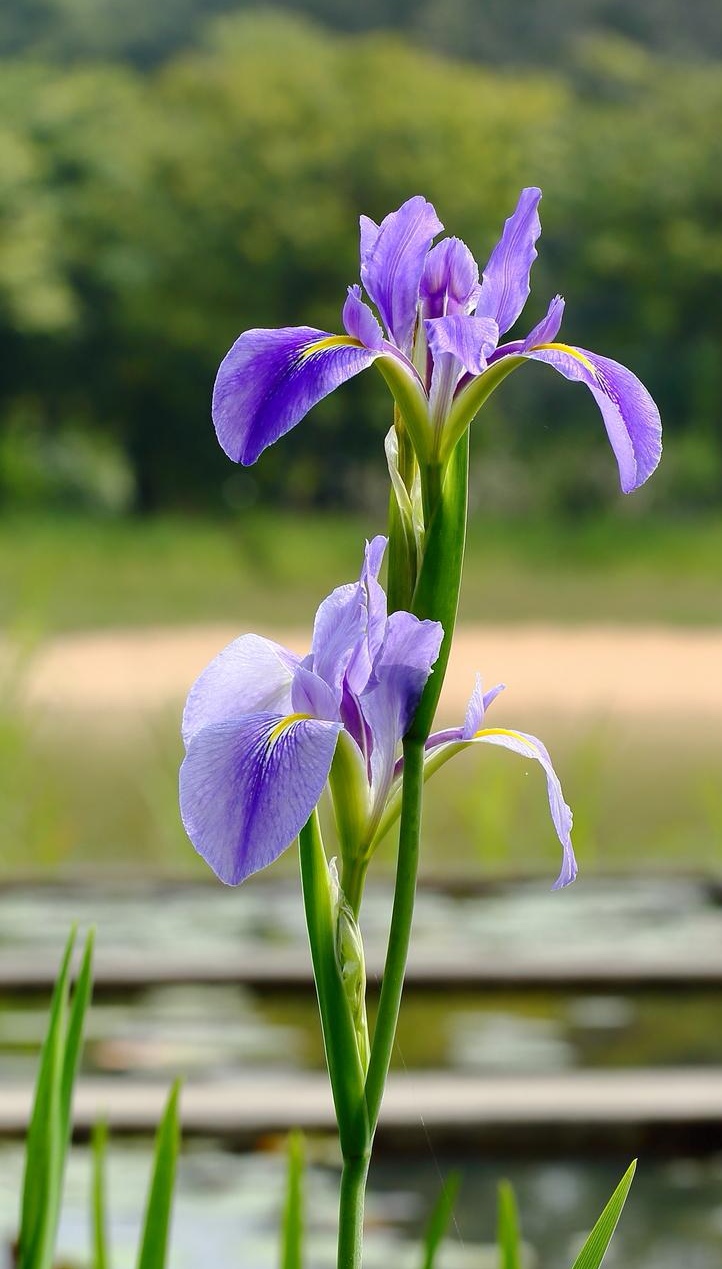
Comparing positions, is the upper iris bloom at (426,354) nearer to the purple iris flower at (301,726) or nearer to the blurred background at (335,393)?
the purple iris flower at (301,726)

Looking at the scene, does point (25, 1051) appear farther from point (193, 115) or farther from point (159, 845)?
point (193, 115)

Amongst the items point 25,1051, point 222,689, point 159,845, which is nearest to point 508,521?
point 159,845

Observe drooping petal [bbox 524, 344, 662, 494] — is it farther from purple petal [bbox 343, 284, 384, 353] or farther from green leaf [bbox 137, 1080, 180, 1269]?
green leaf [bbox 137, 1080, 180, 1269]

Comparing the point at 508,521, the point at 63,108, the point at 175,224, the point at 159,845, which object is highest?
the point at 63,108

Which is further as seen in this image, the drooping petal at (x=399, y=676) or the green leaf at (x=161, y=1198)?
the green leaf at (x=161, y=1198)

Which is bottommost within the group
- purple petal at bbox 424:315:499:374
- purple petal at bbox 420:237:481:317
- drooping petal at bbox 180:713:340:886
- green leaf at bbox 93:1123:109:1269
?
green leaf at bbox 93:1123:109:1269

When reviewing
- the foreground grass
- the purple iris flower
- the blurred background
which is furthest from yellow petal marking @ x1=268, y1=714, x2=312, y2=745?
the foreground grass

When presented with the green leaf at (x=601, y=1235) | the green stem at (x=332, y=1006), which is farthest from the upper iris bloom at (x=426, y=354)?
the green leaf at (x=601, y=1235)
